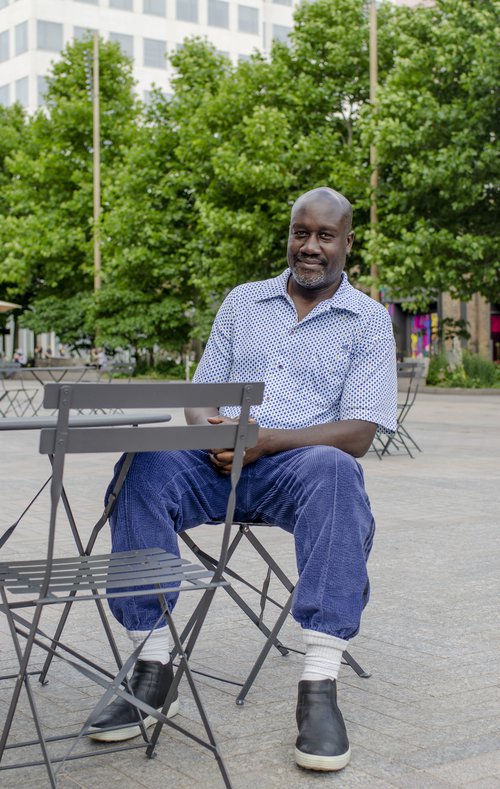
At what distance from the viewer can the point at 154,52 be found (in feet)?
254

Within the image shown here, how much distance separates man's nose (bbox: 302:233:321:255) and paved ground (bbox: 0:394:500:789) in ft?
5.05

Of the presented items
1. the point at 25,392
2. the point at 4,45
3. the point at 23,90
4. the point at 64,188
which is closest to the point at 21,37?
the point at 4,45

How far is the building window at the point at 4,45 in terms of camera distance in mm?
74312

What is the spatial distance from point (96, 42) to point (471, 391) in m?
25.8

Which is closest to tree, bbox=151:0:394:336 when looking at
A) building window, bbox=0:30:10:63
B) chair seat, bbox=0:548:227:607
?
chair seat, bbox=0:548:227:607

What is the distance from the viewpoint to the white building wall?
237ft

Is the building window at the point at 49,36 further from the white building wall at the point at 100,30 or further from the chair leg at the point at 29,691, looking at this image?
the chair leg at the point at 29,691

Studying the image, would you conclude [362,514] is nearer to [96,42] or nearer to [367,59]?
[367,59]

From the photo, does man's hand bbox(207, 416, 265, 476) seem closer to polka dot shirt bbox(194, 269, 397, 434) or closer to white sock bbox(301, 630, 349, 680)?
polka dot shirt bbox(194, 269, 397, 434)

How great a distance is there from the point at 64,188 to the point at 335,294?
4628 cm

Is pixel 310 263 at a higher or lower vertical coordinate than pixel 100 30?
lower

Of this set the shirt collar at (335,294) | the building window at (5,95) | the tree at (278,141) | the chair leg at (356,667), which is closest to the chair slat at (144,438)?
the shirt collar at (335,294)

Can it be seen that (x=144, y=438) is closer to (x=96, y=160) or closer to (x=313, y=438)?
(x=313, y=438)

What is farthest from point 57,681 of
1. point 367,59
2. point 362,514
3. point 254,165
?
point 367,59
